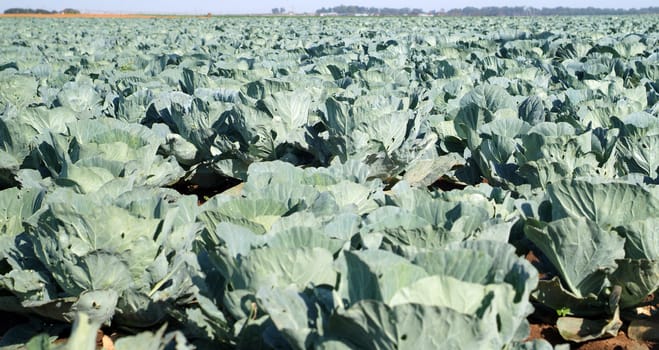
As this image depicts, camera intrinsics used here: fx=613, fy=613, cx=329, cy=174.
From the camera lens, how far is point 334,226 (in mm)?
2205

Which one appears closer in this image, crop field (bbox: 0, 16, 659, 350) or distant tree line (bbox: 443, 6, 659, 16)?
crop field (bbox: 0, 16, 659, 350)

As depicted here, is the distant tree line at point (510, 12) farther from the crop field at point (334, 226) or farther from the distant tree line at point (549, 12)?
the crop field at point (334, 226)

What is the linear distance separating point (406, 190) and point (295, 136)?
1889 millimetres

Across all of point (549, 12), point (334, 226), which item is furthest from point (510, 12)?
point (334, 226)

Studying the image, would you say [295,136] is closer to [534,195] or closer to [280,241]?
[534,195]

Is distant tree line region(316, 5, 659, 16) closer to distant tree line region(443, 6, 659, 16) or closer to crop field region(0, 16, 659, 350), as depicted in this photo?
distant tree line region(443, 6, 659, 16)

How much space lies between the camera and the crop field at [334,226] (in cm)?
169

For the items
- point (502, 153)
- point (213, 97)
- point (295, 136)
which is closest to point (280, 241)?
point (502, 153)

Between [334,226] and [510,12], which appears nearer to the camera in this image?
[334,226]

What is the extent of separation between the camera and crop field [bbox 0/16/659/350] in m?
1.69

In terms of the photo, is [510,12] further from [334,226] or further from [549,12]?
[334,226]

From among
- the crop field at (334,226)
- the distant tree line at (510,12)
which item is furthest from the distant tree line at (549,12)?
the crop field at (334,226)

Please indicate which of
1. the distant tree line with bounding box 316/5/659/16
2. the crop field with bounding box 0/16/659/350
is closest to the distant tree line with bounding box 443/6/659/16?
the distant tree line with bounding box 316/5/659/16

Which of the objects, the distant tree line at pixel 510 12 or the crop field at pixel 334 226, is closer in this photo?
the crop field at pixel 334 226
